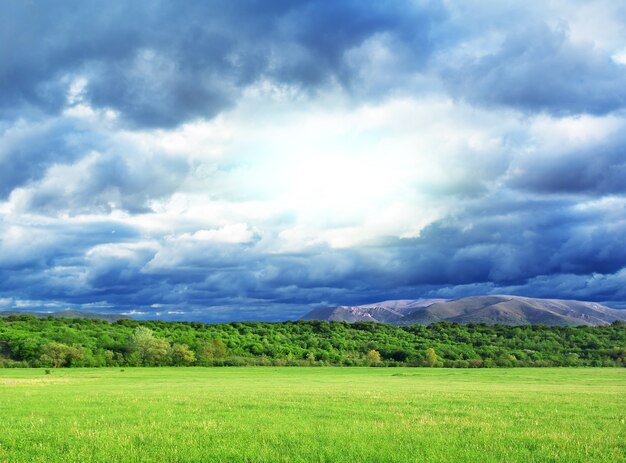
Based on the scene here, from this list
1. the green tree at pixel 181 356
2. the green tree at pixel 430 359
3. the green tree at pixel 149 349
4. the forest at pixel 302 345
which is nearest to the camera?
the forest at pixel 302 345

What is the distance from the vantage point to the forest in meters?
113

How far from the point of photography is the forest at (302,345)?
11344cm

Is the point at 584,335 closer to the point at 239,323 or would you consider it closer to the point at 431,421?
the point at 239,323

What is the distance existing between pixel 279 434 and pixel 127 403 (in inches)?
609

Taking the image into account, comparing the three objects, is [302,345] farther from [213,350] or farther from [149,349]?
[149,349]

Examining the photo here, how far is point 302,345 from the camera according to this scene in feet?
480

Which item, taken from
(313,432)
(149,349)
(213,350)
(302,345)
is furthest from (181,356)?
(313,432)

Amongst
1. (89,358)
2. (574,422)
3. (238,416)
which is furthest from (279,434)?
(89,358)

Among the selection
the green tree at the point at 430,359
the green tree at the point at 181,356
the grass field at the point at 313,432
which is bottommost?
the green tree at the point at 430,359

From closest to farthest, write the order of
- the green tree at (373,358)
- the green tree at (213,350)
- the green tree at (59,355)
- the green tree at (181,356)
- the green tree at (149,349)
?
the green tree at (59,355) < the green tree at (149,349) < the green tree at (181,356) < the green tree at (373,358) < the green tree at (213,350)

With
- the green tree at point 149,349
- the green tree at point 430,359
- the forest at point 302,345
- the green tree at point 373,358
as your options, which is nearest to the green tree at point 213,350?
the forest at point 302,345

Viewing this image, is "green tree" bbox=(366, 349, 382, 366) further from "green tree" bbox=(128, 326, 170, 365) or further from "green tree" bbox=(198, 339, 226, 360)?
"green tree" bbox=(128, 326, 170, 365)

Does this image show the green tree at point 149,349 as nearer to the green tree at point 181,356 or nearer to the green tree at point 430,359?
the green tree at point 181,356

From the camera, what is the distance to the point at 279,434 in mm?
19281
